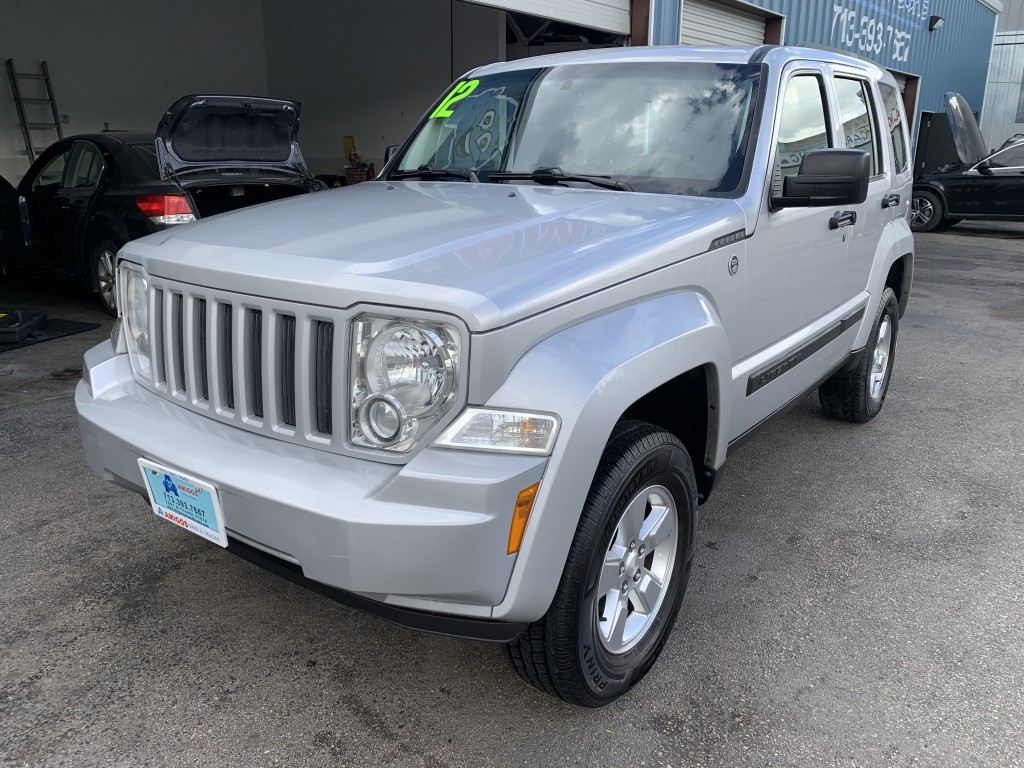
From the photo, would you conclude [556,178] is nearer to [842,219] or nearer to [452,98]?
[452,98]

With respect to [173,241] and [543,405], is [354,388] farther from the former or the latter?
[173,241]

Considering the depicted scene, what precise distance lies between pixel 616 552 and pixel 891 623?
3.82 feet

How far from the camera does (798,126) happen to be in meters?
3.14

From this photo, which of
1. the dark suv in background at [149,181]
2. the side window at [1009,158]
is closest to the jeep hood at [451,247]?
the dark suv in background at [149,181]

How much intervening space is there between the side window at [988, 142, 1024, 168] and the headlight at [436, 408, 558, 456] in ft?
45.6

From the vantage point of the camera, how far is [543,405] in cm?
175

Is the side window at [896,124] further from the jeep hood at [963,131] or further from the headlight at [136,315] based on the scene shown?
the jeep hood at [963,131]

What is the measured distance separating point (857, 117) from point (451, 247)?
2.66 meters

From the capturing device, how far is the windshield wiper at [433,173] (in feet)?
10.3

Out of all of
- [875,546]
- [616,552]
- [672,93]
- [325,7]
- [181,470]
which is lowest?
[875,546]

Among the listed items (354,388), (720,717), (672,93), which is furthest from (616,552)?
(672,93)

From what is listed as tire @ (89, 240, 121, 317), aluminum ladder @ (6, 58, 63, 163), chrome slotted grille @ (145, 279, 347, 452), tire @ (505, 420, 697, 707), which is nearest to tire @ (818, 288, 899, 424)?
tire @ (505, 420, 697, 707)

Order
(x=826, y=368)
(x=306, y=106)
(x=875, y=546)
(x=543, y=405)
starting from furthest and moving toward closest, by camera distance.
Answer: (x=306, y=106) → (x=826, y=368) → (x=875, y=546) → (x=543, y=405)

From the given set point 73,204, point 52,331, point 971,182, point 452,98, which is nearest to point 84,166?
point 73,204
